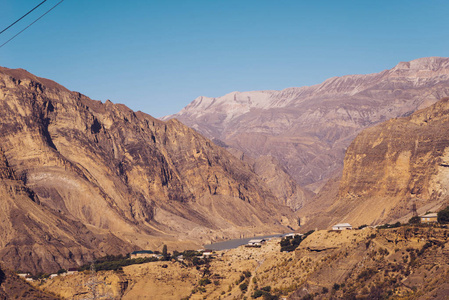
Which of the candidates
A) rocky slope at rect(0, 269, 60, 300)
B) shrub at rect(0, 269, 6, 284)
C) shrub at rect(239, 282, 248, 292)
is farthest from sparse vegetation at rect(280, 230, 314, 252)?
shrub at rect(0, 269, 6, 284)

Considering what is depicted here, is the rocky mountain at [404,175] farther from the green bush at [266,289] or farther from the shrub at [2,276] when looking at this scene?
the shrub at [2,276]

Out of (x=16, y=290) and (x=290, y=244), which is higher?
(x=16, y=290)

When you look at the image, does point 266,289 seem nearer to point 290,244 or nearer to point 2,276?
point 290,244

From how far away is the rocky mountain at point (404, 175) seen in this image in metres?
171

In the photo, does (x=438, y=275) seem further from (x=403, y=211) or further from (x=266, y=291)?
(x=403, y=211)

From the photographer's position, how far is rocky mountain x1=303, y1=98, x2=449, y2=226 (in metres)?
171

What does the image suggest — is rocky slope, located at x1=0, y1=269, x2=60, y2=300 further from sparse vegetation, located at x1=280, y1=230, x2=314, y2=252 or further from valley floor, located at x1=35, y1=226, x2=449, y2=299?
sparse vegetation, located at x1=280, y1=230, x2=314, y2=252

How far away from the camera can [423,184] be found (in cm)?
17600

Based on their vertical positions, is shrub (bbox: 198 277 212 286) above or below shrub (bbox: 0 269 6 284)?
below

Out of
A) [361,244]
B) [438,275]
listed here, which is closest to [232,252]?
[361,244]

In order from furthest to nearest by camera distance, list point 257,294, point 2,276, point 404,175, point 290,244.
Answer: point 404,175
point 290,244
point 257,294
point 2,276

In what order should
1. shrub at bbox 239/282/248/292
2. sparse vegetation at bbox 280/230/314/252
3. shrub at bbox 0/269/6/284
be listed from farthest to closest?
sparse vegetation at bbox 280/230/314/252, shrub at bbox 239/282/248/292, shrub at bbox 0/269/6/284

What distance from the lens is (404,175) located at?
18462 cm

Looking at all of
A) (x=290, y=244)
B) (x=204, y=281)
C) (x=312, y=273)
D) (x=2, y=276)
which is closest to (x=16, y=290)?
(x=2, y=276)
